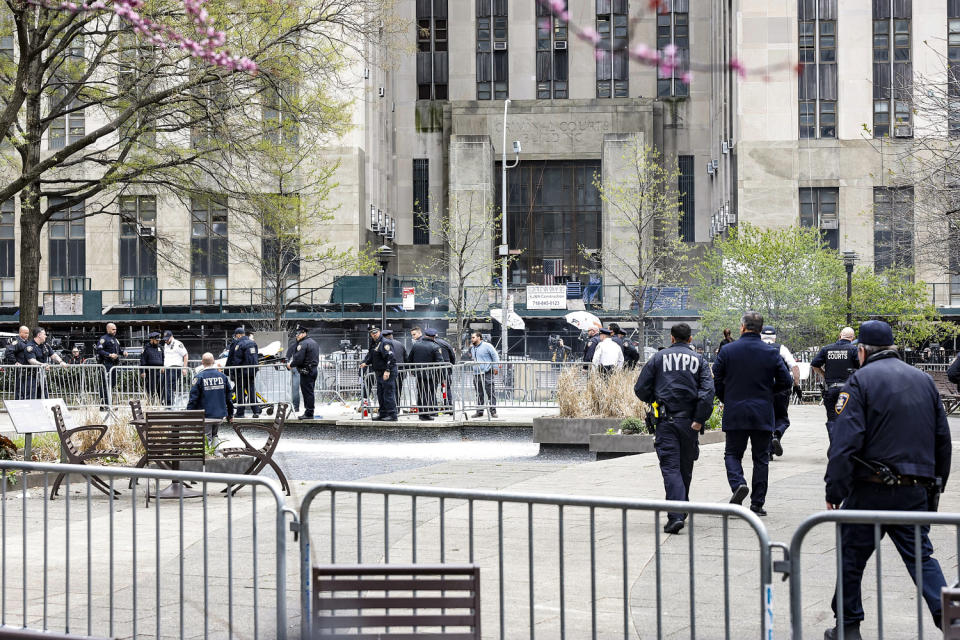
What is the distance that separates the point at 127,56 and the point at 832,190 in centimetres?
4154

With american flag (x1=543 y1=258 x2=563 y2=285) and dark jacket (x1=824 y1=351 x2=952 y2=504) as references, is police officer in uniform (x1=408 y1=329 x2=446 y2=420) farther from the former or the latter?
american flag (x1=543 y1=258 x2=563 y2=285)

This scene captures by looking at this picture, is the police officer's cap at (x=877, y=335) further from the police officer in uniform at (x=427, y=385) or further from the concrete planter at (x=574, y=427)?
the police officer in uniform at (x=427, y=385)

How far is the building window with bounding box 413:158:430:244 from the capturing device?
64.7 m

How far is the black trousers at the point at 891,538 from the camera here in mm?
A: 5438

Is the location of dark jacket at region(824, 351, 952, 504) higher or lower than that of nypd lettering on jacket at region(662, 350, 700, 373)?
lower

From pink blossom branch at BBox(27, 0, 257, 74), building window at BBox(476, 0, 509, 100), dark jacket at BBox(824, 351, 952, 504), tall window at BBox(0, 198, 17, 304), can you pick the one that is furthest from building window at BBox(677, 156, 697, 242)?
dark jacket at BBox(824, 351, 952, 504)

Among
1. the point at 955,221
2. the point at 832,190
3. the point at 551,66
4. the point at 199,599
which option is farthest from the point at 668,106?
the point at 199,599

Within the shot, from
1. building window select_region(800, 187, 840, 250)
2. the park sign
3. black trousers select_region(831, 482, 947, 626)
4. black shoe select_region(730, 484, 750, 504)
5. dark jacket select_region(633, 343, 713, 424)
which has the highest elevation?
building window select_region(800, 187, 840, 250)

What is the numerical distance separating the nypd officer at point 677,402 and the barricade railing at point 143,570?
11.1 ft

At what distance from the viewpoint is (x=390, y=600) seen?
4.38m

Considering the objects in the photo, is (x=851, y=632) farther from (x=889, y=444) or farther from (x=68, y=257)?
(x=68, y=257)

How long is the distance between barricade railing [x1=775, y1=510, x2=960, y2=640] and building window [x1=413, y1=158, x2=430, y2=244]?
56.2m

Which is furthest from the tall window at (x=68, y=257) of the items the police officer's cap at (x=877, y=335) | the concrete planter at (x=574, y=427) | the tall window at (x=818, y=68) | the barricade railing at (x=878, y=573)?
the police officer's cap at (x=877, y=335)

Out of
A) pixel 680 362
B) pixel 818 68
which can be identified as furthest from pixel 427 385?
pixel 818 68
